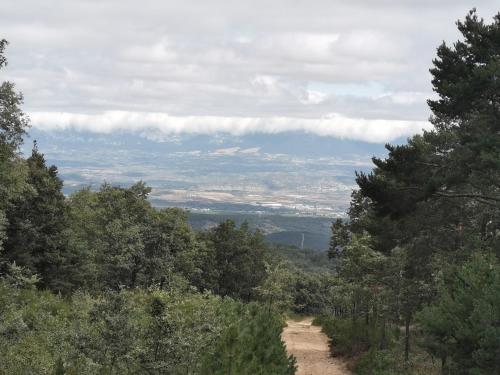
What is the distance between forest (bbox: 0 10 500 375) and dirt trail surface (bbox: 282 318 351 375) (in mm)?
837

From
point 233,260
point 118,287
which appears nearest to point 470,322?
point 118,287

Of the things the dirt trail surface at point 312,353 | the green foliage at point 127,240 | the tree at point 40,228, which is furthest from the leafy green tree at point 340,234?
the tree at point 40,228

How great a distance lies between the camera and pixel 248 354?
14805 mm

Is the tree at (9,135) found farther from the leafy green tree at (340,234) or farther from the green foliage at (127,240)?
the leafy green tree at (340,234)

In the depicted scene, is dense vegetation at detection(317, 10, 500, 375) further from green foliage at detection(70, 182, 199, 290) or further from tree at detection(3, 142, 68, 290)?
tree at detection(3, 142, 68, 290)

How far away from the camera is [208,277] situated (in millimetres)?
53094

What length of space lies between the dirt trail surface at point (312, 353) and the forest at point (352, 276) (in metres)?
0.84

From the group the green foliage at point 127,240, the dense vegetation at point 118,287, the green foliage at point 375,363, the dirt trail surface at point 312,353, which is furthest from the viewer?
the green foliage at point 127,240

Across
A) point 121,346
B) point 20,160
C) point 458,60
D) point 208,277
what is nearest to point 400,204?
point 458,60

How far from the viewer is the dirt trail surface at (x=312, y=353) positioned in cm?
2412

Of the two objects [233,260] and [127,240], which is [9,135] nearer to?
[127,240]

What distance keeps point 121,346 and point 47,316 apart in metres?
6.96

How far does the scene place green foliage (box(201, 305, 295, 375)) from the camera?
13.3 m

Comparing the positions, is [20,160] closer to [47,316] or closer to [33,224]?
[47,316]
